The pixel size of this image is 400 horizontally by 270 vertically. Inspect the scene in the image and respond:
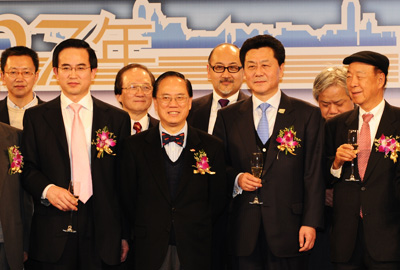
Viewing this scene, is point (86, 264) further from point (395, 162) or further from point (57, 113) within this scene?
point (395, 162)

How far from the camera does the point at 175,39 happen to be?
6785 millimetres

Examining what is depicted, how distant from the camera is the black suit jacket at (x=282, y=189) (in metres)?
4.29

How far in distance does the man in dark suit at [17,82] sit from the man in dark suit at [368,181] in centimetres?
286

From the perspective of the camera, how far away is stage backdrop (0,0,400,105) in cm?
666

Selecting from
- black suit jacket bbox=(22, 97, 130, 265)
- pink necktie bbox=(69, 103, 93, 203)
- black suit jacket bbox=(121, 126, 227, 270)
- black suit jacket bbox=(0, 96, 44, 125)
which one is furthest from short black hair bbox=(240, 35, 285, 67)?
black suit jacket bbox=(0, 96, 44, 125)

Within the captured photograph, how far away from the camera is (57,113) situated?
4418 millimetres

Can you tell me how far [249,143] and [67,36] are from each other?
321 centimetres

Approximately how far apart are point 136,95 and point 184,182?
152 cm

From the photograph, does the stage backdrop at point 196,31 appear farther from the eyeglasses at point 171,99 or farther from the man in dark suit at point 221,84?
the eyeglasses at point 171,99

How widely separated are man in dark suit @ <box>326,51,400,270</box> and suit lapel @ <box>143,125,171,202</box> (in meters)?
1.22

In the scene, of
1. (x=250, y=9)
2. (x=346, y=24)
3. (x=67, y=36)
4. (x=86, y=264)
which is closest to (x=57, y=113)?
(x=86, y=264)

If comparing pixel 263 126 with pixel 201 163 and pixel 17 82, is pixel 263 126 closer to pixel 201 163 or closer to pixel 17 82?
pixel 201 163

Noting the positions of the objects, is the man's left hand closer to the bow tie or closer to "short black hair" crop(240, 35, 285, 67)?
the bow tie

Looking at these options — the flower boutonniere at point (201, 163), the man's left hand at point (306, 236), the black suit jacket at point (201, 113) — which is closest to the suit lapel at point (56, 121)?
the flower boutonniere at point (201, 163)
